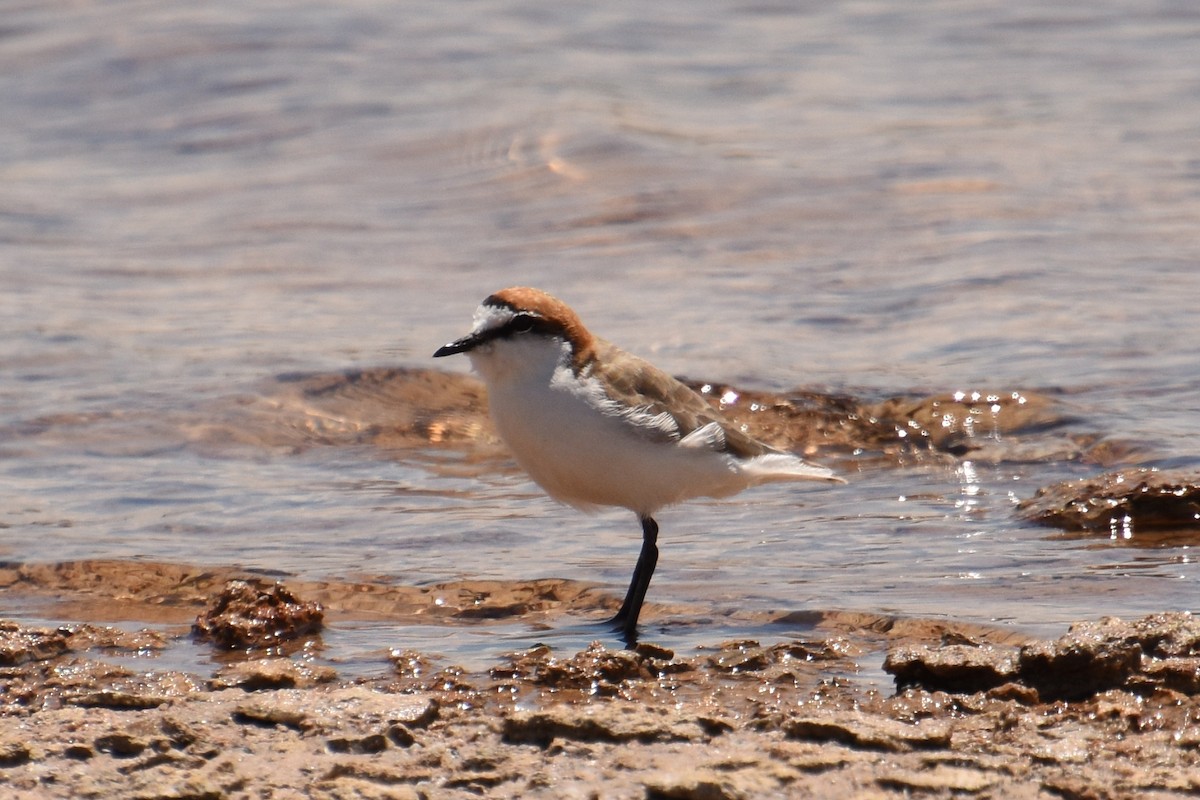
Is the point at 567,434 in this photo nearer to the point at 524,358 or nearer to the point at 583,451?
the point at 583,451

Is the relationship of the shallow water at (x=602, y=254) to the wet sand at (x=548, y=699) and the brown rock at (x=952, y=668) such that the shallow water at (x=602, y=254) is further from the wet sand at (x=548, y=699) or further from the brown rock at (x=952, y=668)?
the brown rock at (x=952, y=668)

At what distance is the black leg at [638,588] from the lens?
5578 mm

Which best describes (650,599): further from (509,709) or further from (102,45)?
(102,45)

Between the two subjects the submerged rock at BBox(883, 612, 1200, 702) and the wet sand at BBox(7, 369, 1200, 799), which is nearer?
the wet sand at BBox(7, 369, 1200, 799)

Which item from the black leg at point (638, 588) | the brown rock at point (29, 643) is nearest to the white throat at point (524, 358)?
the black leg at point (638, 588)

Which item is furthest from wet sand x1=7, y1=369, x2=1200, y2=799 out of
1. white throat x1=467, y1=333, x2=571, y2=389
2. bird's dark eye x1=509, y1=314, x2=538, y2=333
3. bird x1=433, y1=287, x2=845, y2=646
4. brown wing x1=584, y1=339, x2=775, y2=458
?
bird's dark eye x1=509, y1=314, x2=538, y2=333

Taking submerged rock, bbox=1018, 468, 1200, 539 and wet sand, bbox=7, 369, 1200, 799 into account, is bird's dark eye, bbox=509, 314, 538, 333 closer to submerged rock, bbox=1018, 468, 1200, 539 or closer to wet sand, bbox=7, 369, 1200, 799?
wet sand, bbox=7, 369, 1200, 799

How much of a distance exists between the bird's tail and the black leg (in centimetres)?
48

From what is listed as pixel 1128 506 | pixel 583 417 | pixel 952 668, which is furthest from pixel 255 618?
pixel 1128 506

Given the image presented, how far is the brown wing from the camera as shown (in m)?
5.89

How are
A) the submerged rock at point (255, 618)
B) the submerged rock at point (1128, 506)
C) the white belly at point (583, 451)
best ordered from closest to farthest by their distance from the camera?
1. the submerged rock at point (255, 618)
2. the white belly at point (583, 451)
3. the submerged rock at point (1128, 506)

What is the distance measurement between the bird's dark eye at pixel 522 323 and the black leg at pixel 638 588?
33.9 inches

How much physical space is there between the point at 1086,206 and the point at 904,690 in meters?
9.10

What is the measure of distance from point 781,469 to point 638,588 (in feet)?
2.92
